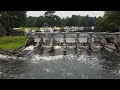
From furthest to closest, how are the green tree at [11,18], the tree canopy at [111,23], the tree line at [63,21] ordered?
the tree line at [63,21] < the tree canopy at [111,23] < the green tree at [11,18]

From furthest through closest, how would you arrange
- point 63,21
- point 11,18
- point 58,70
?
point 63,21 → point 11,18 → point 58,70

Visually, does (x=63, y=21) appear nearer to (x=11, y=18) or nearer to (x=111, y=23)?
(x=111, y=23)

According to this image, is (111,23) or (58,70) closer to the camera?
(58,70)

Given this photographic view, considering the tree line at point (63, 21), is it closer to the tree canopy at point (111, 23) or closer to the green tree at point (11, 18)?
the green tree at point (11, 18)

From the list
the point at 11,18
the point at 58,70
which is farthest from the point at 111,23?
the point at 58,70

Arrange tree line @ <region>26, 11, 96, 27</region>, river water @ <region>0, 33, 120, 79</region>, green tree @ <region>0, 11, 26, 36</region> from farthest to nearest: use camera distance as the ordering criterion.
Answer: tree line @ <region>26, 11, 96, 27</region> < green tree @ <region>0, 11, 26, 36</region> < river water @ <region>0, 33, 120, 79</region>

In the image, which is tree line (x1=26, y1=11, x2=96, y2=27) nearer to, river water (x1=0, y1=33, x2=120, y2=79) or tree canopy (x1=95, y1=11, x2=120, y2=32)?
tree canopy (x1=95, y1=11, x2=120, y2=32)

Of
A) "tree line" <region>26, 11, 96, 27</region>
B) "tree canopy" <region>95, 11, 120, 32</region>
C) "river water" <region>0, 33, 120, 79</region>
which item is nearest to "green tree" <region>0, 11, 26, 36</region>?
"tree canopy" <region>95, 11, 120, 32</region>

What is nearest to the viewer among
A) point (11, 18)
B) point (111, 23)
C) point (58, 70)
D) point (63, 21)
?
point (58, 70)

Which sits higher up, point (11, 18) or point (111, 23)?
point (11, 18)

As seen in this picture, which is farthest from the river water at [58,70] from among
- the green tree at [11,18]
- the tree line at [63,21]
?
the tree line at [63,21]

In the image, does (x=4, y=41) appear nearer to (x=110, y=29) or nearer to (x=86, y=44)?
(x=86, y=44)
